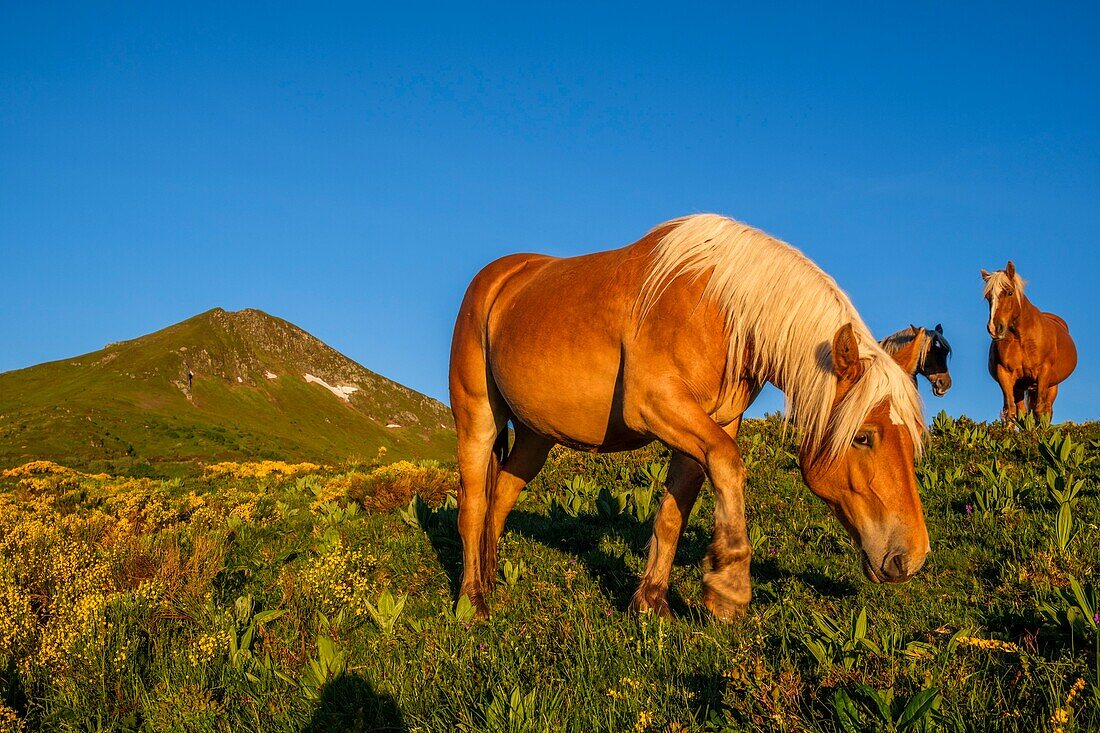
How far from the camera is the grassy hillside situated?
55.5m

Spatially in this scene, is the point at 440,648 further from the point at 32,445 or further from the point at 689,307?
the point at 32,445

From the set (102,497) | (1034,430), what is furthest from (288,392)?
(1034,430)

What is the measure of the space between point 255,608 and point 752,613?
363 cm

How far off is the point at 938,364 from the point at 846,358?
33.1ft

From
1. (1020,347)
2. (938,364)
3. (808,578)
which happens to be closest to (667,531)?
(808,578)

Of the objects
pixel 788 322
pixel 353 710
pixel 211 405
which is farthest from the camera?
pixel 211 405

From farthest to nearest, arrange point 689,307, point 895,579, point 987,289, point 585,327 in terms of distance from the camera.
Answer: point 987,289
point 585,327
point 689,307
point 895,579

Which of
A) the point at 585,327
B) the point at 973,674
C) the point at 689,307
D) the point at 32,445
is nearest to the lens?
the point at 973,674

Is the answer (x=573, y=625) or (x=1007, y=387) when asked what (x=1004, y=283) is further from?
(x=573, y=625)

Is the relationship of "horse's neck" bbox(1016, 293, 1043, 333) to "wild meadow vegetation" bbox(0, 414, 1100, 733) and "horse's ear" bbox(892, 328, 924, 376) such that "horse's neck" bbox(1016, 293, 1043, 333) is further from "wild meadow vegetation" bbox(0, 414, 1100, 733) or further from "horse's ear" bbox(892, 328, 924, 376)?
"horse's ear" bbox(892, 328, 924, 376)

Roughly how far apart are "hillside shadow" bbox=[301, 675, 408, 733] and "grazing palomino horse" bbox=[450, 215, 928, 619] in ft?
5.07

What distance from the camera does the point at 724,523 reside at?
13.0 ft

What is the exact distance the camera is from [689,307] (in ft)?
15.3

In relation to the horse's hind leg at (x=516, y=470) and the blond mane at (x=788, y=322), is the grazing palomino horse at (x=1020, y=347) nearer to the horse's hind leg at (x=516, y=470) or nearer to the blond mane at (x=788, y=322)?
the horse's hind leg at (x=516, y=470)
